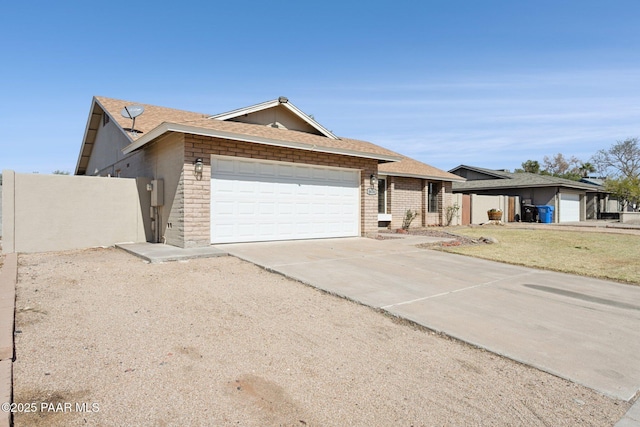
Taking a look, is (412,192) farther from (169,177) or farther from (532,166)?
(532,166)

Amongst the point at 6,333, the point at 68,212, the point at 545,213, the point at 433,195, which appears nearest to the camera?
the point at 6,333

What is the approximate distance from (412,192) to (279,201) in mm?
10639

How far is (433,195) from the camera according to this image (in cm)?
2092

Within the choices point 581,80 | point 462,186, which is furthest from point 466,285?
point 462,186

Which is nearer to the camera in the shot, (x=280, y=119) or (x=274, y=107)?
(x=274, y=107)

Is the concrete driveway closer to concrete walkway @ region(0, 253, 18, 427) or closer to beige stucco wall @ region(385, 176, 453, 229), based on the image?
concrete walkway @ region(0, 253, 18, 427)

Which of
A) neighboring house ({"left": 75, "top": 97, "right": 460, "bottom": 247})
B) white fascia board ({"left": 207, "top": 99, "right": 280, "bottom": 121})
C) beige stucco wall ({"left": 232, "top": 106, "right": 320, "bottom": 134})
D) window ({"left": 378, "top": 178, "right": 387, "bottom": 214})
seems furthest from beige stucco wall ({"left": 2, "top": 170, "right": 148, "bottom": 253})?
window ({"left": 378, "top": 178, "right": 387, "bottom": 214})

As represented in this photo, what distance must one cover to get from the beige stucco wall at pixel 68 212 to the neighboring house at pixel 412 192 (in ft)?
36.4

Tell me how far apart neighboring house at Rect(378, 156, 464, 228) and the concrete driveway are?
29.5 ft

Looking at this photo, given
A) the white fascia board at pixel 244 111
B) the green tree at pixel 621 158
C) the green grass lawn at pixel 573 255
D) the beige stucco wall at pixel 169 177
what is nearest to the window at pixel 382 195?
the green grass lawn at pixel 573 255

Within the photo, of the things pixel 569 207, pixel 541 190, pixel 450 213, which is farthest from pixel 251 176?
pixel 569 207

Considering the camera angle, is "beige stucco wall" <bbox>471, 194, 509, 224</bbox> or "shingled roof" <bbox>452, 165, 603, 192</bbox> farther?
"shingled roof" <bbox>452, 165, 603, 192</bbox>

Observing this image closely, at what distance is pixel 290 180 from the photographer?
1116 centimetres

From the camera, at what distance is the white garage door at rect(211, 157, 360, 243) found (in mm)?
9938
